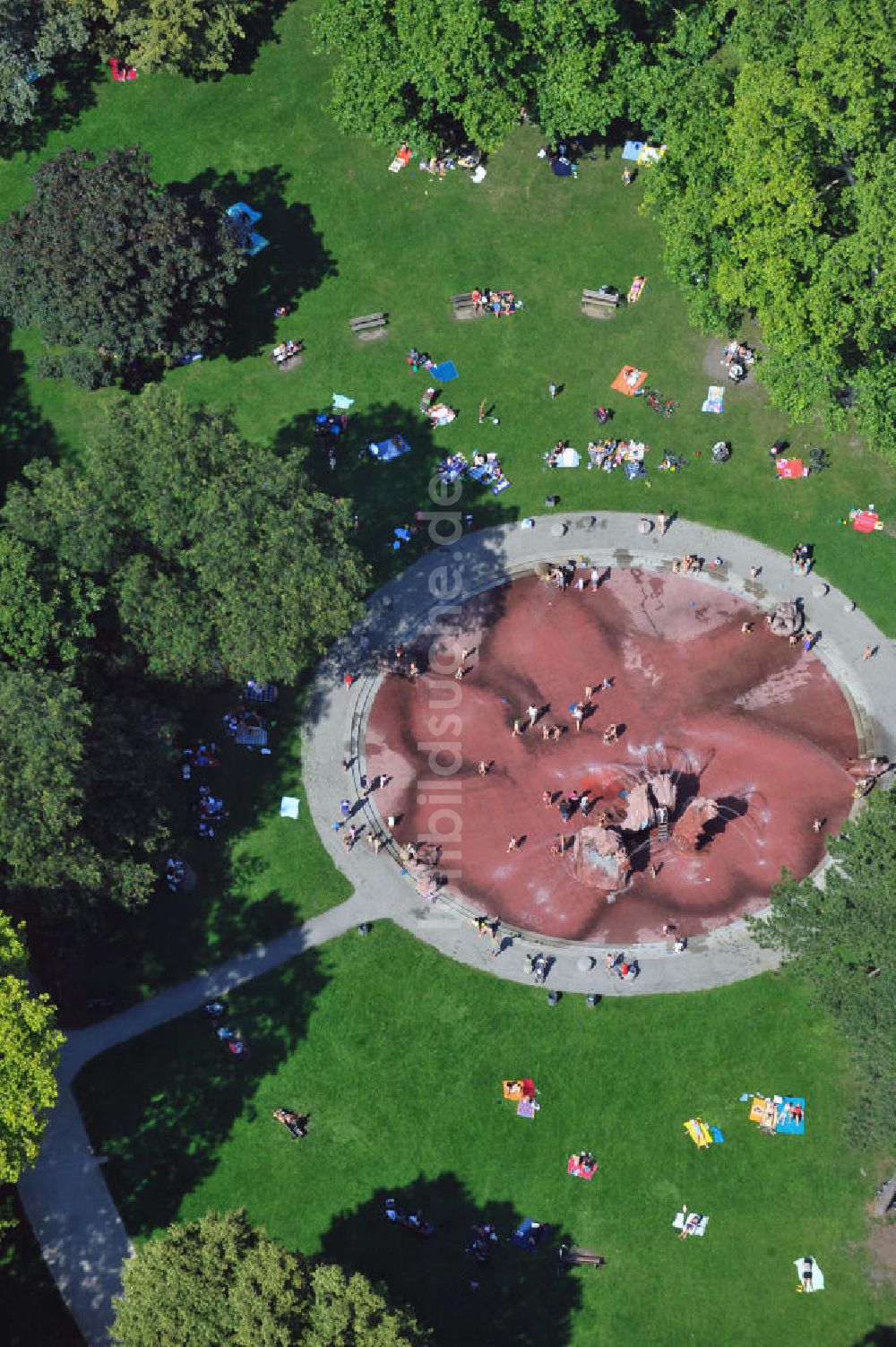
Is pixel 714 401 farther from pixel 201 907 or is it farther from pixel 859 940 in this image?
pixel 201 907

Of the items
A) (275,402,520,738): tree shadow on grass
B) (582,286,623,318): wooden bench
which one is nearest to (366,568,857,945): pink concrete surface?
(275,402,520,738): tree shadow on grass

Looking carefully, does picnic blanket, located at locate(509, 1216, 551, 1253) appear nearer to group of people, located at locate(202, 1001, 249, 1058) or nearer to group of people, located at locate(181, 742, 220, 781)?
group of people, located at locate(202, 1001, 249, 1058)

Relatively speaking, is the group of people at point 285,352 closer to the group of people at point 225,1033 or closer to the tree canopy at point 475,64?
the tree canopy at point 475,64

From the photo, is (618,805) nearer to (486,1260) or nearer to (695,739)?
(695,739)

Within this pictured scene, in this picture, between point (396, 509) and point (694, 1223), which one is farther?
point (396, 509)

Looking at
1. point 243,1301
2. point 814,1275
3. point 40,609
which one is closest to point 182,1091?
point 243,1301

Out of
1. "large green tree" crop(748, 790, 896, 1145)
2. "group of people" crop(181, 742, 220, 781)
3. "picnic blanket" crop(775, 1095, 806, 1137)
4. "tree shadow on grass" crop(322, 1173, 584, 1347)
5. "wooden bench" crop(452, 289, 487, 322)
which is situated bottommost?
"tree shadow on grass" crop(322, 1173, 584, 1347)
